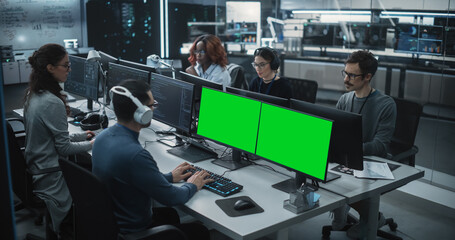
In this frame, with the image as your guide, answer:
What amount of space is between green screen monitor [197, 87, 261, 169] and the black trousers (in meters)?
0.44

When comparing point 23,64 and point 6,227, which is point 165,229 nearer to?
point 6,227

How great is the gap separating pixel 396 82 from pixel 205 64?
85.7 inches

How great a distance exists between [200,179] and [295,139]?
21.3 inches

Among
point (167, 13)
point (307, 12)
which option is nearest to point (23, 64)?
point (167, 13)

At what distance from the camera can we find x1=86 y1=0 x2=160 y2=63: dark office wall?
732 cm

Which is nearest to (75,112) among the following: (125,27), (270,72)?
(270,72)

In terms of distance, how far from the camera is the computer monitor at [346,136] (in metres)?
2.38

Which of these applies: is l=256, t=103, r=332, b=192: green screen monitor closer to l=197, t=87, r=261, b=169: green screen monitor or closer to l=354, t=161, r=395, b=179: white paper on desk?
l=197, t=87, r=261, b=169: green screen monitor

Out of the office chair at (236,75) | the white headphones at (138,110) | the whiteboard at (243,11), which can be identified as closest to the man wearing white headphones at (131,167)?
the white headphones at (138,110)

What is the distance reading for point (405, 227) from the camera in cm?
345

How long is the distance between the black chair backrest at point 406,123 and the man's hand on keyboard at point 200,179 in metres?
1.68

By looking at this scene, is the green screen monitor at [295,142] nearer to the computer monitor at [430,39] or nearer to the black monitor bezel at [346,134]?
the black monitor bezel at [346,134]

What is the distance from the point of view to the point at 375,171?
2658 mm

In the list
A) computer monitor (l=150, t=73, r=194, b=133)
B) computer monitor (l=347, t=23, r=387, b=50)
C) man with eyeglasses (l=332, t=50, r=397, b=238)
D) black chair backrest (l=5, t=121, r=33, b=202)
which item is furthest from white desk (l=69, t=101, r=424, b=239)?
computer monitor (l=347, t=23, r=387, b=50)
